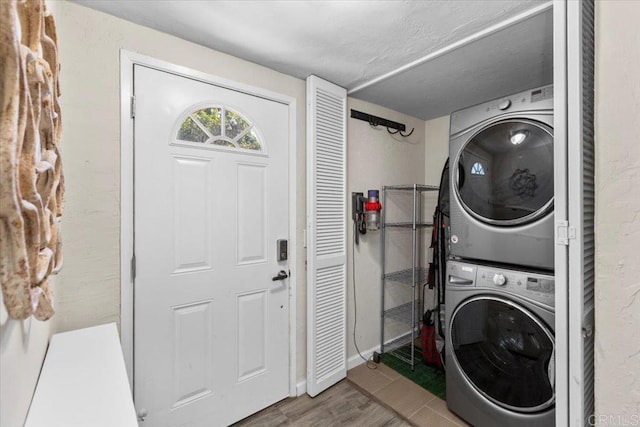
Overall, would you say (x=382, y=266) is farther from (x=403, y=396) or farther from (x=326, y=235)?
(x=403, y=396)

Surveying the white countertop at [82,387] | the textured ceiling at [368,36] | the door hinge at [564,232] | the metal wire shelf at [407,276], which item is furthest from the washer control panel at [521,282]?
the white countertop at [82,387]

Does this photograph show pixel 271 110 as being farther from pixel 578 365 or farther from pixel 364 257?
pixel 578 365

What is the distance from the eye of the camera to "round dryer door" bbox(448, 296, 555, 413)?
143 cm

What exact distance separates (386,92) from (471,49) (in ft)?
2.48

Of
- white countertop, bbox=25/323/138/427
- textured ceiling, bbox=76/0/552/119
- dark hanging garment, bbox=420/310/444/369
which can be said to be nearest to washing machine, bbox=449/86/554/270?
textured ceiling, bbox=76/0/552/119

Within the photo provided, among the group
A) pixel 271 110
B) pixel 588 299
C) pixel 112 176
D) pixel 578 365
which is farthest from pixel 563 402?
pixel 112 176

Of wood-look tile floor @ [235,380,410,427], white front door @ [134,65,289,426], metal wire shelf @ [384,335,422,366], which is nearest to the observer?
white front door @ [134,65,289,426]

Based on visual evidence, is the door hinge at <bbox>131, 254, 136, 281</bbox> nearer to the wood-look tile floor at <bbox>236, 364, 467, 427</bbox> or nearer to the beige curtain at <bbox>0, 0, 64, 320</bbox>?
the beige curtain at <bbox>0, 0, 64, 320</bbox>

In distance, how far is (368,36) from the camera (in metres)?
1.61

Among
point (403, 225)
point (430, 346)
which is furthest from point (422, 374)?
point (403, 225)

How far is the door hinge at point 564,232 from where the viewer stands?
3.70 feet

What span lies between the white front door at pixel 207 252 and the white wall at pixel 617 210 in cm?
160

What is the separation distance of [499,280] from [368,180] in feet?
4.40

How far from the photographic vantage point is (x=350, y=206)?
97.0 inches
